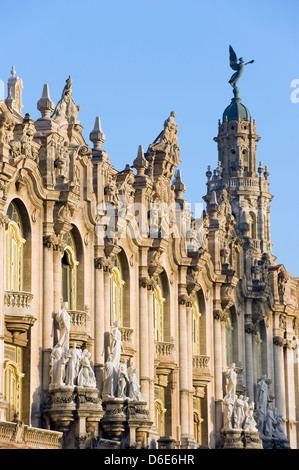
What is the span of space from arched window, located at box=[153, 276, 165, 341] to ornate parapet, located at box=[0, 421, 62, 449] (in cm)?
1633

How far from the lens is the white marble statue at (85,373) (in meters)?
63.0

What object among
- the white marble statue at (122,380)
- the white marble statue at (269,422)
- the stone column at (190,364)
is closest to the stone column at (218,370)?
the stone column at (190,364)

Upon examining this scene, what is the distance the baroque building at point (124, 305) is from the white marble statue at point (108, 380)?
3.0 inches

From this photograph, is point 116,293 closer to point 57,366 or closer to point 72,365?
point 72,365

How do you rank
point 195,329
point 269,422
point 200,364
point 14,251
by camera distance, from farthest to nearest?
point 269,422
point 195,329
point 200,364
point 14,251

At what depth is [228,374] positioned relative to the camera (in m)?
84.4

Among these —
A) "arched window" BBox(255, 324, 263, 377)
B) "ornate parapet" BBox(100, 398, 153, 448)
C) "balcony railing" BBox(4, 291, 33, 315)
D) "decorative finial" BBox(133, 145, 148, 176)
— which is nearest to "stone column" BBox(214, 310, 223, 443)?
"arched window" BBox(255, 324, 263, 377)

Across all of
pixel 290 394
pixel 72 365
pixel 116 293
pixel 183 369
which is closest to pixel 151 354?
pixel 116 293

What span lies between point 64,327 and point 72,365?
1.84 meters

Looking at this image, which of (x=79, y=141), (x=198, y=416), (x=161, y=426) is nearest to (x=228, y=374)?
(x=198, y=416)

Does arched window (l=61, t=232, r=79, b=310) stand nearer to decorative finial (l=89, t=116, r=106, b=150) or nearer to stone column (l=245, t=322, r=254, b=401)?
decorative finial (l=89, t=116, r=106, b=150)

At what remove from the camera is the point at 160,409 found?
7675 cm

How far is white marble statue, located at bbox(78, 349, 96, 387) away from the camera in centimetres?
6303

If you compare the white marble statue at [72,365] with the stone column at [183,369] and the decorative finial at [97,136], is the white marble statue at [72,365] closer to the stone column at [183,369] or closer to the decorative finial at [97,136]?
the decorative finial at [97,136]
